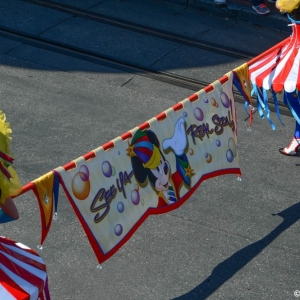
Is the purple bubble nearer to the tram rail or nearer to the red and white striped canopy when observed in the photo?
the red and white striped canopy

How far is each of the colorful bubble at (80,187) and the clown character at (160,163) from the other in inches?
19.0

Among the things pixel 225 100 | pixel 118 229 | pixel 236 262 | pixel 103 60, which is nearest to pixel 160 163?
pixel 118 229

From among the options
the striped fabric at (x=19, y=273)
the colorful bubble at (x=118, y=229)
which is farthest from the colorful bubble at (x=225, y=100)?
the striped fabric at (x=19, y=273)

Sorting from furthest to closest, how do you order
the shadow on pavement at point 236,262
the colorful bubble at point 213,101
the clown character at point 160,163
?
the colorful bubble at point 213,101
the shadow on pavement at point 236,262
the clown character at point 160,163

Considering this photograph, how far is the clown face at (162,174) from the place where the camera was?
541cm

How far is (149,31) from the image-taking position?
10.5 m

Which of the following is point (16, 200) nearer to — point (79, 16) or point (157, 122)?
point (157, 122)

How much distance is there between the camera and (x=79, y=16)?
10.8 meters

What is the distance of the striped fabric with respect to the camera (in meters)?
3.95

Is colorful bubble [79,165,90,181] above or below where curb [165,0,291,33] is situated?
above

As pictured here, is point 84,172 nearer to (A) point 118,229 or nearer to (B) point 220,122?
(A) point 118,229

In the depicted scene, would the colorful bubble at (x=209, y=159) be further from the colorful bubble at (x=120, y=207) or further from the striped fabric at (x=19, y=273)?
the striped fabric at (x=19, y=273)

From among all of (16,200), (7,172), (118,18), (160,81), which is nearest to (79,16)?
(118,18)

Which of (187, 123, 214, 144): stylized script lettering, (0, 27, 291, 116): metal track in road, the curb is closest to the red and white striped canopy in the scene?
(187, 123, 214, 144): stylized script lettering
